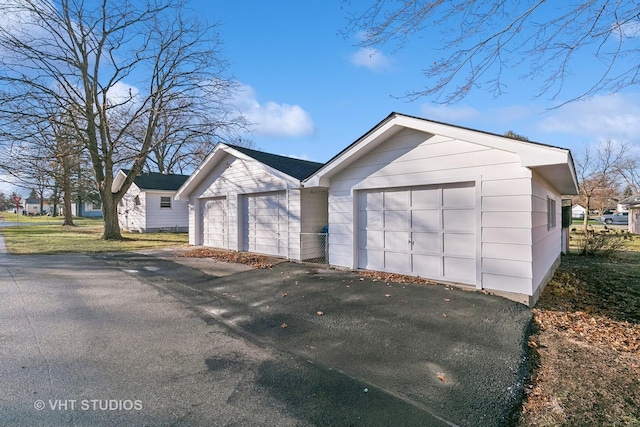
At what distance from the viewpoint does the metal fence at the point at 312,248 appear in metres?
9.94

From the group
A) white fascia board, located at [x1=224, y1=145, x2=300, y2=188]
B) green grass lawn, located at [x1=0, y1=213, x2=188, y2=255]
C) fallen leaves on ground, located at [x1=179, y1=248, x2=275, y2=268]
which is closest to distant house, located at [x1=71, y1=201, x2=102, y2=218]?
green grass lawn, located at [x1=0, y1=213, x2=188, y2=255]

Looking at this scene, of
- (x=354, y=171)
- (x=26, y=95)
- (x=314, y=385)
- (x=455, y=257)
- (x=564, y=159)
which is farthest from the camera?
(x=26, y=95)

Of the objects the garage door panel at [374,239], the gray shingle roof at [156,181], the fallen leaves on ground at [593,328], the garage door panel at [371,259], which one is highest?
the gray shingle roof at [156,181]

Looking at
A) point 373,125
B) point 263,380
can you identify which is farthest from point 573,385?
point 373,125

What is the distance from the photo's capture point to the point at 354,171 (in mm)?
8281

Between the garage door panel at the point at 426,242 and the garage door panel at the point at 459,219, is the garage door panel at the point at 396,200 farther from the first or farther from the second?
the garage door panel at the point at 459,219

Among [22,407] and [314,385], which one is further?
[314,385]

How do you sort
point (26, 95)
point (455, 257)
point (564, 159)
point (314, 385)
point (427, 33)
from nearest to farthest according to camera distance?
point (314, 385) → point (427, 33) → point (564, 159) → point (455, 257) → point (26, 95)

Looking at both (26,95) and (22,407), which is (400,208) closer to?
(22,407)

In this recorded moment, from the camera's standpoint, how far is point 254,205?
11.8m

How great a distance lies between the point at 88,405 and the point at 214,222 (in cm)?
1157

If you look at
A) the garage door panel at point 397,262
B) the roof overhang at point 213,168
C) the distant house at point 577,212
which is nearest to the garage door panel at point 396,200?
the garage door panel at point 397,262

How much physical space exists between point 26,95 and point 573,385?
1984 cm

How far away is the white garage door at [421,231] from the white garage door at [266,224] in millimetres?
3330
